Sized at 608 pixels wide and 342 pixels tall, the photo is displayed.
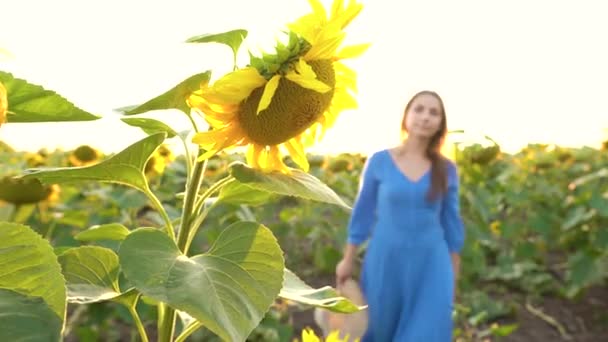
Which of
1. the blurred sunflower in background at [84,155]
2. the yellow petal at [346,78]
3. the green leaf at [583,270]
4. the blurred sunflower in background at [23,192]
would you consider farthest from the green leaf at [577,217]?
the yellow petal at [346,78]

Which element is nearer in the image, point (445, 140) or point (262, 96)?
point (262, 96)

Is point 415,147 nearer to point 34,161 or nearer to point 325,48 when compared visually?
point 34,161

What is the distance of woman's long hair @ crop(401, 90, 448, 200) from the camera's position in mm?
3520

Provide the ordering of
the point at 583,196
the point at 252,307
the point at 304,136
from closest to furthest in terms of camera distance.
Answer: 1. the point at 252,307
2. the point at 304,136
3. the point at 583,196

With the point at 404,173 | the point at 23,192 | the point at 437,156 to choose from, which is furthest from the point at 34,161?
the point at 437,156

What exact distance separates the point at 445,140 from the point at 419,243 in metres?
0.48

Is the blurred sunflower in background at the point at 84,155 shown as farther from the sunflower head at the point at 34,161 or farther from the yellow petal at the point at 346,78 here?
the yellow petal at the point at 346,78

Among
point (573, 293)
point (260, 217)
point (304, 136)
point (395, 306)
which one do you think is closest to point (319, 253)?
point (260, 217)

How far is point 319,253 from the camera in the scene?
18.0ft

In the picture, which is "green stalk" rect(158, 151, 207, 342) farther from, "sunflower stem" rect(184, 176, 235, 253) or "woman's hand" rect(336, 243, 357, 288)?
"woman's hand" rect(336, 243, 357, 288)

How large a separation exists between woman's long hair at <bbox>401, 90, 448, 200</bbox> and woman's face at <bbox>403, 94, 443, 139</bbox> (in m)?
0.02

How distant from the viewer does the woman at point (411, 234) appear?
3514mm

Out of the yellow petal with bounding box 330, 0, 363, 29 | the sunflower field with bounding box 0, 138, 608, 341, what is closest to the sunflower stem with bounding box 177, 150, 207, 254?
the yellow petal with bounding box 330, 0, 363, 29

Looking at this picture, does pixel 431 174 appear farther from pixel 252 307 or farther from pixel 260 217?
pixel 252 307
